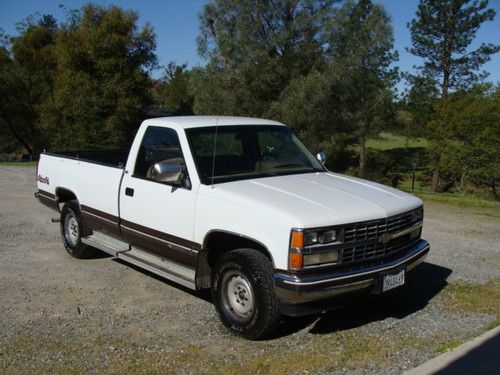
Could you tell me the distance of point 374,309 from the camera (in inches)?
214

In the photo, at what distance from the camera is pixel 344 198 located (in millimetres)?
4789

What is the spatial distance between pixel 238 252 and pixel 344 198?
1068 mm

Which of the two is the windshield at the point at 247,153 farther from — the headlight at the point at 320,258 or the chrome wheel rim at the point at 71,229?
the chrome wheel rim at the point at 71,229

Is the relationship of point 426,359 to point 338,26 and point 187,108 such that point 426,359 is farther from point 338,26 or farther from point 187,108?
point 187,108

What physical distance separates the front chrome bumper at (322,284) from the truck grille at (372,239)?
121mm

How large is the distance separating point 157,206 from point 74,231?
2325 mm

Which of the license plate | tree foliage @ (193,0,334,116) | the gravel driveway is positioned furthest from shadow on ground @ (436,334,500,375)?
tree foliage @ (193,0,334,116)

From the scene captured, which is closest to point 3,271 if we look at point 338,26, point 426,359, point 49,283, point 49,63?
point 49,283

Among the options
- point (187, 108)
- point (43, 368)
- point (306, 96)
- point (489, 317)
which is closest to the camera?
point (43, 368)

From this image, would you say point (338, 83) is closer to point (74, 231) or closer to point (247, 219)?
point (74, 231)

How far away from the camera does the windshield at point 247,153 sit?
210 inches

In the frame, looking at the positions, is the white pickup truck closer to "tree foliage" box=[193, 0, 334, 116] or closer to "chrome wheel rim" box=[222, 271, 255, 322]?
"chrome wheel rim" box=[222, 271, 255, 322]

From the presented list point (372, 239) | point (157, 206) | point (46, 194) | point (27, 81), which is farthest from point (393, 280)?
point (27, 81)

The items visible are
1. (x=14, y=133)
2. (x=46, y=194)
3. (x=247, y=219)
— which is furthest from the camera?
(x=14, y=133)
